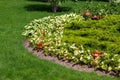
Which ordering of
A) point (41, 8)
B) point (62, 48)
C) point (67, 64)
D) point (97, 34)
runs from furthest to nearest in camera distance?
point (41, 8) → point (97, 34) → point (62, 48) → point (67, 64)

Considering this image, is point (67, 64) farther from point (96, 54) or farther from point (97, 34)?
point (97, 34)

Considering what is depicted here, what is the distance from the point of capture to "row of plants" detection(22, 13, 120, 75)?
10617mm

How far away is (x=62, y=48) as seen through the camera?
11.9 meters

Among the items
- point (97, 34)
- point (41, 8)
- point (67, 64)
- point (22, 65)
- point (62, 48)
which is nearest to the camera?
point (22, 65)

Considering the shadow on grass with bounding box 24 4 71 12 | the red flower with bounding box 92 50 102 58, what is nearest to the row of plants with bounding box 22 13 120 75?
the red flower with bounding box 92 50 102 58

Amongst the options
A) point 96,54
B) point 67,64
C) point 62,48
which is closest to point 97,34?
point 62,48

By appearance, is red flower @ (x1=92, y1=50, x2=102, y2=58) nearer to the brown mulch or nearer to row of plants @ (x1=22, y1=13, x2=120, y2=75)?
row of plants @ (x1=22, y1=13, x2=120, y2=75)

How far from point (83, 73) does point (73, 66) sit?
70 centimetres

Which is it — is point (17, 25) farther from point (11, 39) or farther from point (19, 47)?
point (19, 47)

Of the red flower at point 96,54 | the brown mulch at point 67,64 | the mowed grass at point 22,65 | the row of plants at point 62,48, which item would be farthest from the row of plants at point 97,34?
the mowed grass at point 22,65

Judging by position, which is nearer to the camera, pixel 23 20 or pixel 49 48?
pixel 49 48

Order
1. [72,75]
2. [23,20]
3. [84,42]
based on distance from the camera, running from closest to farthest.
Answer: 1. [72,75]
2. [84,42]
3. [23,20]

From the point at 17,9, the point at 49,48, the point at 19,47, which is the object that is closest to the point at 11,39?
the point at 19,47

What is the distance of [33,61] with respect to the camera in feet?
37.1
